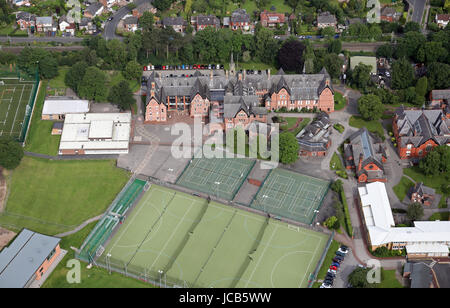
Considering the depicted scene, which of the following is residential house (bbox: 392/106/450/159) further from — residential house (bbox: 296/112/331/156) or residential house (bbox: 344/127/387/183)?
residential house (bbox: 296/112/331/156)

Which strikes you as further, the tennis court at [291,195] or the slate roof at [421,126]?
the slate roof at [421,126]

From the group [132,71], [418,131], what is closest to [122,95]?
[132,71]

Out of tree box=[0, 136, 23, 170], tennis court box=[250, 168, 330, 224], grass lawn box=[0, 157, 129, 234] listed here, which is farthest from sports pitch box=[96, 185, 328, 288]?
tree box=[0, 136, 23, 170]

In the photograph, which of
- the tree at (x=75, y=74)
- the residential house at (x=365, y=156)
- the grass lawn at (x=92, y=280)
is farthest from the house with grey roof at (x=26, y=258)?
the residential house at (x=365, y=156)

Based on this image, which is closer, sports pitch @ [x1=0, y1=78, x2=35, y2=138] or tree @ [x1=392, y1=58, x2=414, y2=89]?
sports pitch @ [x1=0, y1=78, x2=35, y2=138]

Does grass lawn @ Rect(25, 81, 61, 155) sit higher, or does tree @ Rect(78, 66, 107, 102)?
tree @ Rect(78, 66, 107, 102)

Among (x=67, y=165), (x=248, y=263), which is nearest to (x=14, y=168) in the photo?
(x=67, y=165)

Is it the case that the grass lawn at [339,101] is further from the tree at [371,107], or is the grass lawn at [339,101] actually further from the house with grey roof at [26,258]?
the house with grey roof at [26,258]

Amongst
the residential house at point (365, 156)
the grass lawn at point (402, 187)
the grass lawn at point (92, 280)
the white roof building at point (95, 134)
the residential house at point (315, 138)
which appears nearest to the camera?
the grass lawn at point (92, 280)
